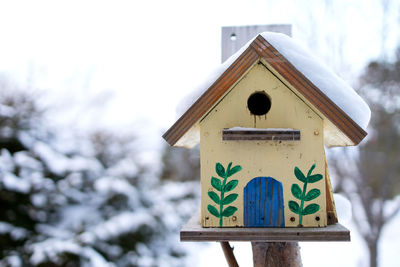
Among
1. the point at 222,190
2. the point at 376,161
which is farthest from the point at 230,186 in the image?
the point at 376,161

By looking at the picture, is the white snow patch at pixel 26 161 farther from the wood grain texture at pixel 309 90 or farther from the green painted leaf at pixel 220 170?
the wood grain texture at pixel 309 90

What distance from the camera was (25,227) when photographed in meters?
3.40

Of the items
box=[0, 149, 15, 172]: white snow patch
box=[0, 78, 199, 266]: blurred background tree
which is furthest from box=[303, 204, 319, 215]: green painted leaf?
box=[0, 149, 15, 172]: white snow patch

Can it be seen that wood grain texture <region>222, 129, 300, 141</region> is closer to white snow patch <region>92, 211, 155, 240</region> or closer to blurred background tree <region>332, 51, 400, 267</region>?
white snow patch <region>92, 211, 155, 240</region>

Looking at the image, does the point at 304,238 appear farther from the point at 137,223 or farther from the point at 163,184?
the point at 163,184

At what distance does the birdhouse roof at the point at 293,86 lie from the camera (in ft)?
3.63

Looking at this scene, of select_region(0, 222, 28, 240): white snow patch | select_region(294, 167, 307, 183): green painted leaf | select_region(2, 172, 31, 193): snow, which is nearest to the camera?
select_region(294, 167, 307, 183): green painted leaf

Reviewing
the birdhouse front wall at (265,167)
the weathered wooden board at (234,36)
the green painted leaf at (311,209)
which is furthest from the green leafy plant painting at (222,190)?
the weathered wooden board at (234,36)

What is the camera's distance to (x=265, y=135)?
1.11 metres

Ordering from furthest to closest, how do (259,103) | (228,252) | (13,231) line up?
(13,231) < (228,252) < (259,103)

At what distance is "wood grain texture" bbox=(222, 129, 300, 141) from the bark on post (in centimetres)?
50

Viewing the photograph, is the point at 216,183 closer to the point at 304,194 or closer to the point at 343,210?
the point at 304,194

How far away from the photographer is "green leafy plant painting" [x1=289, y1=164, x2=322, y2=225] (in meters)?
1.15

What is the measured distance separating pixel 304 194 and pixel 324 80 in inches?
15.6
